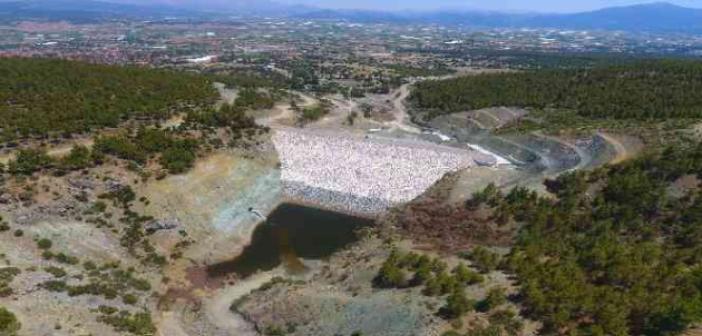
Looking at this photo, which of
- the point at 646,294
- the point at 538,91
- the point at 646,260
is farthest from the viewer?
the point at 538,91

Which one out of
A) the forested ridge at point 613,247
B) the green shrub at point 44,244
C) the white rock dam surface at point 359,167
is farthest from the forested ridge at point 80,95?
the forested ridge at point 613,247

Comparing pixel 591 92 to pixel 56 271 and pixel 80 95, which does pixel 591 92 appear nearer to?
pixel 80 95

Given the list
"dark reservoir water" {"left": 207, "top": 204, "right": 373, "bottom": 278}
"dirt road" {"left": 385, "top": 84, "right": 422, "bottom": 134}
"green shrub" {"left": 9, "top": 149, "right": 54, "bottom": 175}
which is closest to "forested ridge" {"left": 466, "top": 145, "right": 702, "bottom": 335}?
"dark reservoir water" {"left": 207, "top": 204, "right": 373, "bottom": 278}

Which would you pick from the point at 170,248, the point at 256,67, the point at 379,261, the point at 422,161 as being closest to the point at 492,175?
the point at 422,161

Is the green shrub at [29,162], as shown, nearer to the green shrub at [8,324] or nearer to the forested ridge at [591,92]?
the green shrub at [8,324]

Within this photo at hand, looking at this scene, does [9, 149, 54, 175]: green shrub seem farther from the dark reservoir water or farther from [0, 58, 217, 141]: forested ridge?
the dark reservoir water

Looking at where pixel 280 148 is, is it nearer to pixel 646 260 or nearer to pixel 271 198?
pixel 271 198
